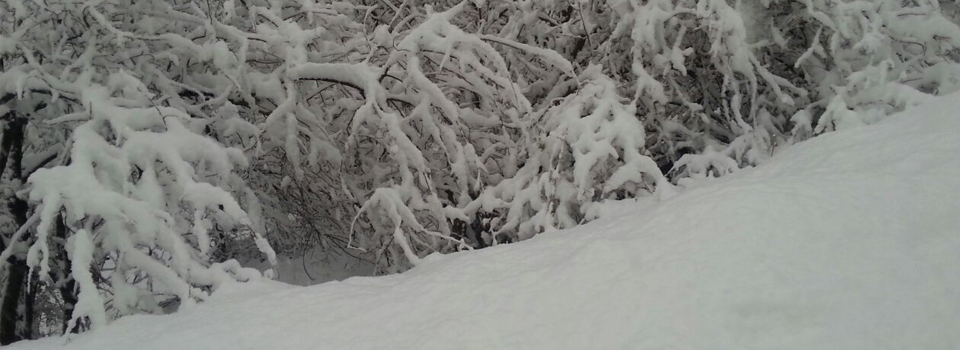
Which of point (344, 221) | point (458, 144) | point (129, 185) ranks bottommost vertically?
point (344, 221)

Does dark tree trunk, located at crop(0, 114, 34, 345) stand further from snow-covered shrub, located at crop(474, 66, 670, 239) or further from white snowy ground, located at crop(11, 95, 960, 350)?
snow-covered shrub, located at crop(474, 66, 670, 239)

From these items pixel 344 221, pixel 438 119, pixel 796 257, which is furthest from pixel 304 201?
pixel 796 257

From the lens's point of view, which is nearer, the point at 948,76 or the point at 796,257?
the point at 796,257

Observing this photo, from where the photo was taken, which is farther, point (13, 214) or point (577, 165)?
point (13, 214)

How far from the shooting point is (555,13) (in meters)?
5.50

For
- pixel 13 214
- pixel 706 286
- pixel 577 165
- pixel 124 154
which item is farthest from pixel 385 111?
pixel 706 286

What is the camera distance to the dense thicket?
3396mm

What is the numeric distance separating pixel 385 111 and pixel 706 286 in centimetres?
292

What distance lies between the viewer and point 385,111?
4328 millimetres

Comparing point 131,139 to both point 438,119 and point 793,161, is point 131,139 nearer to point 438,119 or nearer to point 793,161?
point 438,119

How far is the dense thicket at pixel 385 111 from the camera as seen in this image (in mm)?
3396

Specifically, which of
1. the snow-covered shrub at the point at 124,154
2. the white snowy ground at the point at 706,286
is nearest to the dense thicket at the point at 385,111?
the snow-covered shrub at the point at 124,154

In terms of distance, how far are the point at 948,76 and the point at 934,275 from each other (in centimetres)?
329

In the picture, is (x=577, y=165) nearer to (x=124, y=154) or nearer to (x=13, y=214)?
(x=124, y=154)
